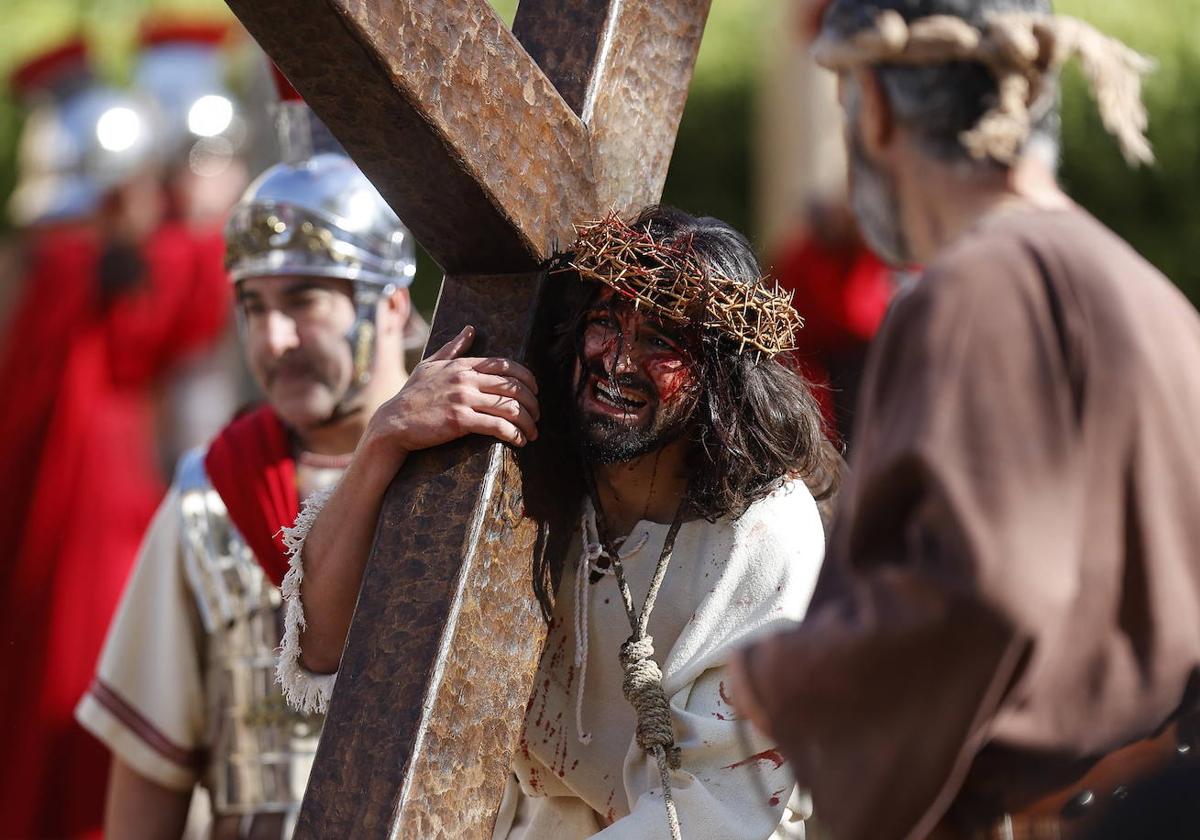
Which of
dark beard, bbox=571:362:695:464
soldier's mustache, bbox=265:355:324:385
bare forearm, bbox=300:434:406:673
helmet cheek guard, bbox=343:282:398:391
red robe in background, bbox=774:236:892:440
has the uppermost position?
red robe in background, bbox=774:236:892:440

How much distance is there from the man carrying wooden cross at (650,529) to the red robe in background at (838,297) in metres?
3.53

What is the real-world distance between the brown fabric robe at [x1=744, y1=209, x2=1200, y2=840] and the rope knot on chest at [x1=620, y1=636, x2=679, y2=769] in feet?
2.34

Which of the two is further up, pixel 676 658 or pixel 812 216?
pixel 812 216

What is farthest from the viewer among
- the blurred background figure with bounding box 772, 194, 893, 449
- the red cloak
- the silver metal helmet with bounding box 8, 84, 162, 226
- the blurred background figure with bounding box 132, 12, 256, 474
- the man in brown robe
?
the silver metal helmet with bounding box 8, 84, 162, 226

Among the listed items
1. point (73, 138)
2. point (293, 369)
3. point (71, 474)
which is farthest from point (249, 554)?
point (73, 138)

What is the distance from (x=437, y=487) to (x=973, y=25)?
93 centimetres

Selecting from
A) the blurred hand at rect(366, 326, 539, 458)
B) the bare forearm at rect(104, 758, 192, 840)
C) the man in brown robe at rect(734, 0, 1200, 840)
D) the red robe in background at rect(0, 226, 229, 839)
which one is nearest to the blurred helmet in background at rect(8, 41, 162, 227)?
the red robe in background at rect(0, 226, 229, 839)

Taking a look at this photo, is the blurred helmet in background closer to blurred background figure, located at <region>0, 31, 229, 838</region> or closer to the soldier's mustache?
blurred background figure, located at <region>0, 31, 229, 838</region>

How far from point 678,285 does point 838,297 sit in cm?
422

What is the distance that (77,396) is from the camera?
241 inches

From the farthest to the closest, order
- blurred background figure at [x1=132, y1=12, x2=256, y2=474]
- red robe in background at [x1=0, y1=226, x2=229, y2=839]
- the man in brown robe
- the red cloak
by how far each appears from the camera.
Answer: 1. blurred background figure at [x1=132, y1=12, x2=256, y2=474]
2. red robe in background at [x1=0, y1=226, x2=229, y2=839]
3. the red cloak
4. the man in brown robe

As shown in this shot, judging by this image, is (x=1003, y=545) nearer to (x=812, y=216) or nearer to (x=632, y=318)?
(x=632, y=318)

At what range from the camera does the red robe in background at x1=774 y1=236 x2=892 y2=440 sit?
663cm

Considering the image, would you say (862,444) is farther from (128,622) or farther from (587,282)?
(128,622)
